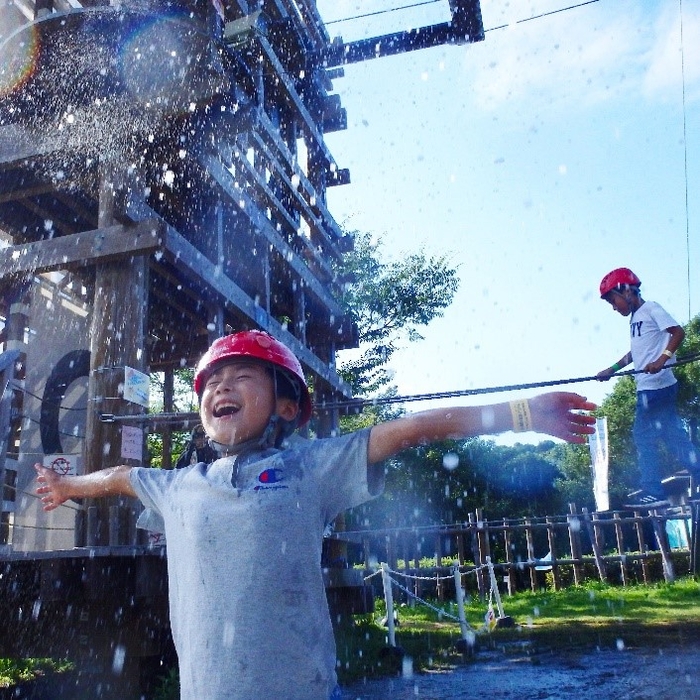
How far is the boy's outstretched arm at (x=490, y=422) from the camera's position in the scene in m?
2.07

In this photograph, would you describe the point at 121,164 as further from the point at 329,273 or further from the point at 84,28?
the point at 329,273

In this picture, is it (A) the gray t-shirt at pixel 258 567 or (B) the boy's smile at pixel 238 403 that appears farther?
(B) the boy's smile at pixel 238 403

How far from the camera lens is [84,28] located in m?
7.01

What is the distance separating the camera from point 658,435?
5.74 m

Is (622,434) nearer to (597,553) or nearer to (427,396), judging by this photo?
(597,553)

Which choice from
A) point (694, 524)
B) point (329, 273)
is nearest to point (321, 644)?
point (694, 524)

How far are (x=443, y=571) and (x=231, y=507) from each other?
50.5ft

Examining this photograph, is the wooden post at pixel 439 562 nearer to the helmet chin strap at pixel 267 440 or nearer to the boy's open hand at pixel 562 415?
the helmet chin strap at pixel 267 440

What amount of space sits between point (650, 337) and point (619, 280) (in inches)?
20.6

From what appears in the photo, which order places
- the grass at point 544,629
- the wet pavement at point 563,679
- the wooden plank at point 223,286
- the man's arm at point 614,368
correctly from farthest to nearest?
the grass at point 544,629 → the wooden plank at point 223,286 → the wet pavement at point 563,679 → the man's arm at point 614,368

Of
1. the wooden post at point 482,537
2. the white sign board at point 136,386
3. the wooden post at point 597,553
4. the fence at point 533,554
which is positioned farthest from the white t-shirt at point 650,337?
the wooden post at point 597,553

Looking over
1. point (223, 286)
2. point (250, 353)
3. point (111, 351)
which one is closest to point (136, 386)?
point (111, 351)

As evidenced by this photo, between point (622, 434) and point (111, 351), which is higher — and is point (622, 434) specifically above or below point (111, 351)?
above

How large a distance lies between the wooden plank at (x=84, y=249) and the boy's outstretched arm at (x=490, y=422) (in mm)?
4907
